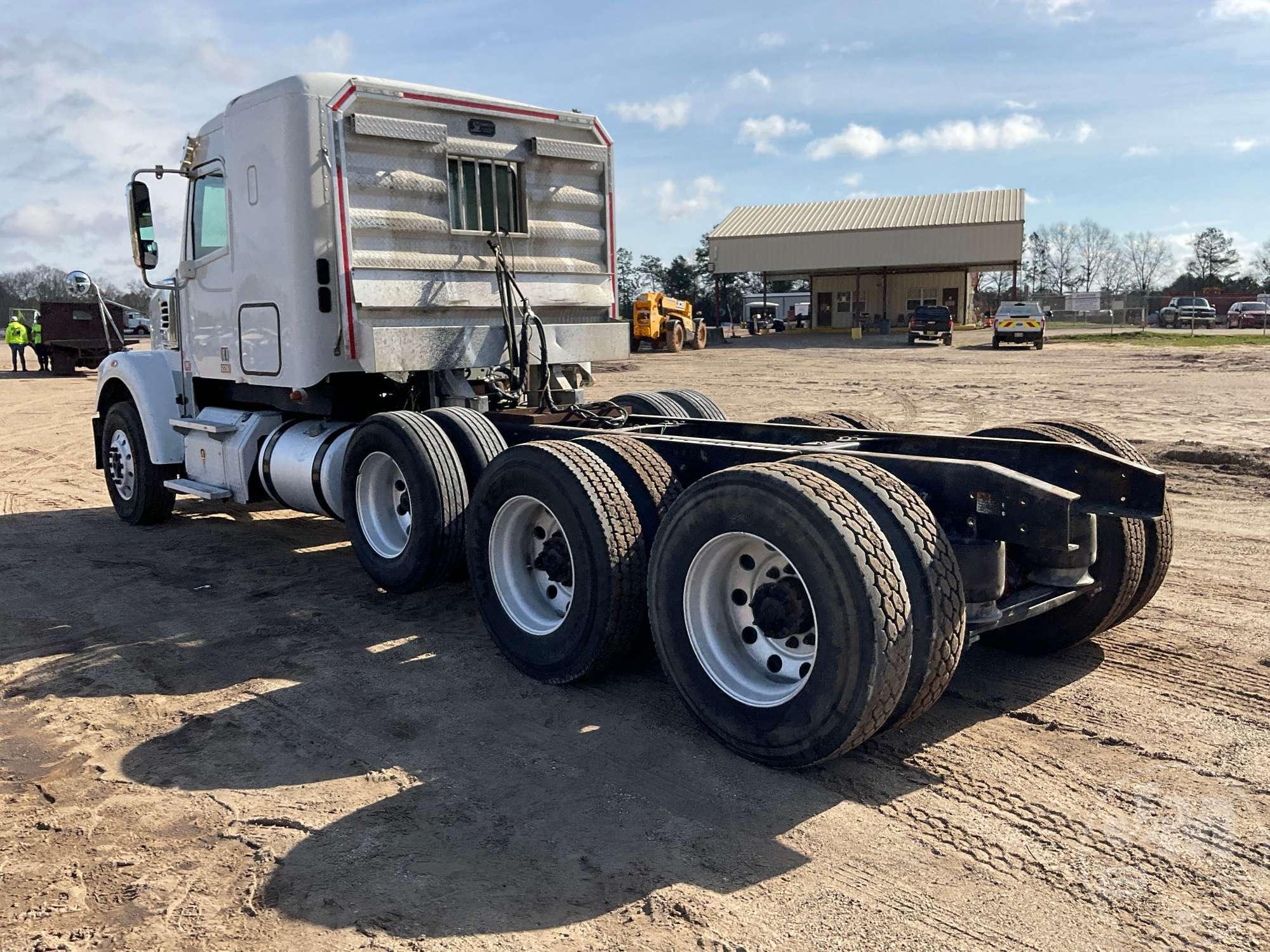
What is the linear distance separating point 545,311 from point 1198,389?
602 inches

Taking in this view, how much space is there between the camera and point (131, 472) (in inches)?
365

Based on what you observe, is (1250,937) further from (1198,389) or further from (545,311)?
(1198,389)

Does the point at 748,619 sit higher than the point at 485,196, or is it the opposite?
the point at 485,196

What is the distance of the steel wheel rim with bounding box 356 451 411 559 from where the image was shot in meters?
6.66

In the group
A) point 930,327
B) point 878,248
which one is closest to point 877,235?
point 878,248

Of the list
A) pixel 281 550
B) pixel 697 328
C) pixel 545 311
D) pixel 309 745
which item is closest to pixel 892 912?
pixel 309 745

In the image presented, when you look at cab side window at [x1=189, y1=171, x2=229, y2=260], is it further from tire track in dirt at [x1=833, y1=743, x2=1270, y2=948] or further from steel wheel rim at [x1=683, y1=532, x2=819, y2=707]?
tire track in dirt at [x1=833, y1=743, x2=1270, y2=948]

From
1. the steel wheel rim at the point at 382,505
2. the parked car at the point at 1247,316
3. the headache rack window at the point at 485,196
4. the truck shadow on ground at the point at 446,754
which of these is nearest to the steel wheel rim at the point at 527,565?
the truck shadow on ground at the point at 446,754

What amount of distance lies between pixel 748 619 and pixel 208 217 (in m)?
5.89

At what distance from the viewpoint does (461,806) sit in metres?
3.85

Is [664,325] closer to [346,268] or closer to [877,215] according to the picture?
[877,215]

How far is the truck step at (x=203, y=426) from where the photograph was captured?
816cm

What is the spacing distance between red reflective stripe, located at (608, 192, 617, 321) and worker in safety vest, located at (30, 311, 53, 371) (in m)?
28.5

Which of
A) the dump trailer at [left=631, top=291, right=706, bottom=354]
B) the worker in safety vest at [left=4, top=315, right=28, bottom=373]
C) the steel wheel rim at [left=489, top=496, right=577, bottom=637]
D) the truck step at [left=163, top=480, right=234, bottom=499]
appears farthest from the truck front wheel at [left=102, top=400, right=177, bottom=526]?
the dump trailer at [left=631, top=291, right=706, bottom=354]
